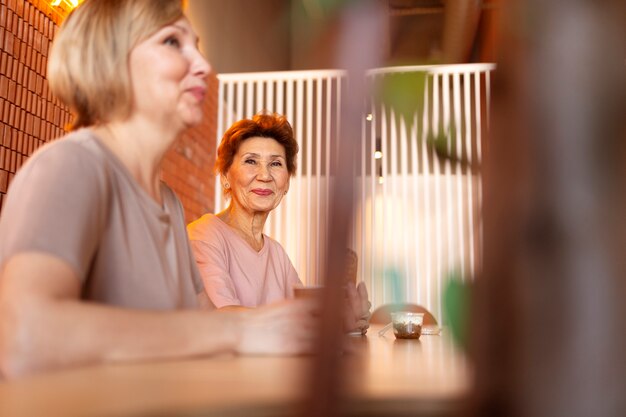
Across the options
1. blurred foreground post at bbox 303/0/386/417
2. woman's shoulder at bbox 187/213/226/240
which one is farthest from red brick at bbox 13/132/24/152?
blurred foreground post at bbox 303/0/386/417

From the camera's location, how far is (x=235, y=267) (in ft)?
7.89

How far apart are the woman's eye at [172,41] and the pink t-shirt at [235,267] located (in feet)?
3.40

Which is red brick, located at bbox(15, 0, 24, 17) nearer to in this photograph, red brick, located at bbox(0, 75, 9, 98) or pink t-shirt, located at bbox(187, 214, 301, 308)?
red brick, located at bbox(0, 75, 9, 98)

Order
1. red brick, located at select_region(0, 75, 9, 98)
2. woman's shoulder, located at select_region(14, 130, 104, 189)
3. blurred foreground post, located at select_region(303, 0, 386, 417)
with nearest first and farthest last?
blurred foreground post, located at select_region(303, 0, 386, 417) < woman's shoulder, located at select_region(14, 130, 104, 189) < red brick, located at select_region(0, 75, 9, 98)

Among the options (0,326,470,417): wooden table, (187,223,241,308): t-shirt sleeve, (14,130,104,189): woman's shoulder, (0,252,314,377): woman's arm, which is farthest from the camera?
(187,223,241,308): t-shirt sleeve

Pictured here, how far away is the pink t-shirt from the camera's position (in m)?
2.15

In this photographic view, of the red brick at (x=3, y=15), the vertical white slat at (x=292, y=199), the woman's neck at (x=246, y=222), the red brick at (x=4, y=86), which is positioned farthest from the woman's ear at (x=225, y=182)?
the vertical white slat at (x=292, y=199)

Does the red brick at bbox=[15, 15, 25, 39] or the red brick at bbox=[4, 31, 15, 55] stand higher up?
the red brick at bbox=[15, 15, 25, 39]

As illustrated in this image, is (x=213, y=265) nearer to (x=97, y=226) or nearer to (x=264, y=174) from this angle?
(x=264, y=174)

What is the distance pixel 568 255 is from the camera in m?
0.30

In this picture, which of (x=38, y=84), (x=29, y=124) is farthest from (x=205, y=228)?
(x=38, y=84)

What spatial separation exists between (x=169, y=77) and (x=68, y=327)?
0.54 m

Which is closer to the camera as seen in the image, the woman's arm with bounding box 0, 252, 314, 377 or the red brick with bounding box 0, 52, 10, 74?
the woman's arm with bounding box 0, 252, 314, 377

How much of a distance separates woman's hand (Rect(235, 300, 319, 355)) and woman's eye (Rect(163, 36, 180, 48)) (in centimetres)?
54
